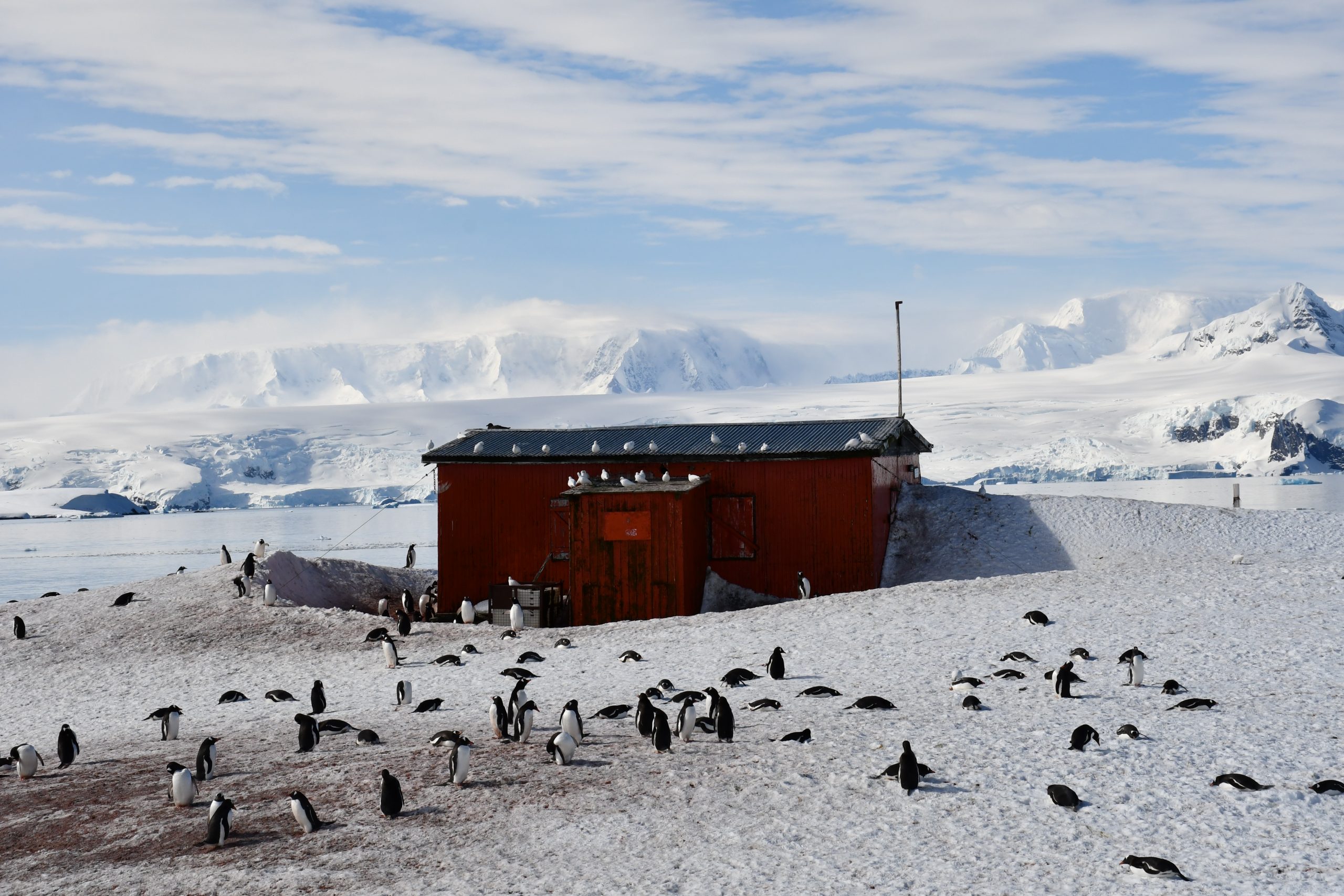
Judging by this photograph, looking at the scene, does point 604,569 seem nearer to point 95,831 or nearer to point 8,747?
point 8,747

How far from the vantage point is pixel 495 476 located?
33906 millimetres

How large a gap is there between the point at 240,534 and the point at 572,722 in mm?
116660

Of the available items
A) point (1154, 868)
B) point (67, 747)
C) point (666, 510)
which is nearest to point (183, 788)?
point (67, 747)

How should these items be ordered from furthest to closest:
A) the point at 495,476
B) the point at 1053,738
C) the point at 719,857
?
the point at 495,476
the point at 1053,738
the point at 719,857

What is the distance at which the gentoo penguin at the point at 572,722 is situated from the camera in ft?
50.7

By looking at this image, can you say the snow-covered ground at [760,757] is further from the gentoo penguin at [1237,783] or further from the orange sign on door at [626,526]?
the orange sign on door at [626,526]

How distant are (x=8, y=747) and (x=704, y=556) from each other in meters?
17.4

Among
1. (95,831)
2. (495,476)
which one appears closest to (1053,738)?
(95,831)

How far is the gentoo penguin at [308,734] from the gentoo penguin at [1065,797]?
10207 millimetres

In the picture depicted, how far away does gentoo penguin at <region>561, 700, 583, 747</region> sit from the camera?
50.7 feet

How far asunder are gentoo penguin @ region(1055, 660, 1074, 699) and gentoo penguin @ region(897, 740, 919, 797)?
5.00 metres

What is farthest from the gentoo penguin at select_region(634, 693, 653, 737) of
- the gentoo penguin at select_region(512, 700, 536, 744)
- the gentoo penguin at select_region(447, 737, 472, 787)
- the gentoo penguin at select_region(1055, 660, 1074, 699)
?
the gentoo penguin at select_region(1055, 660, 1074, 699)

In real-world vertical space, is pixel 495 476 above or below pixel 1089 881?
above

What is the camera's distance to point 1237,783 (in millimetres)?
13172
